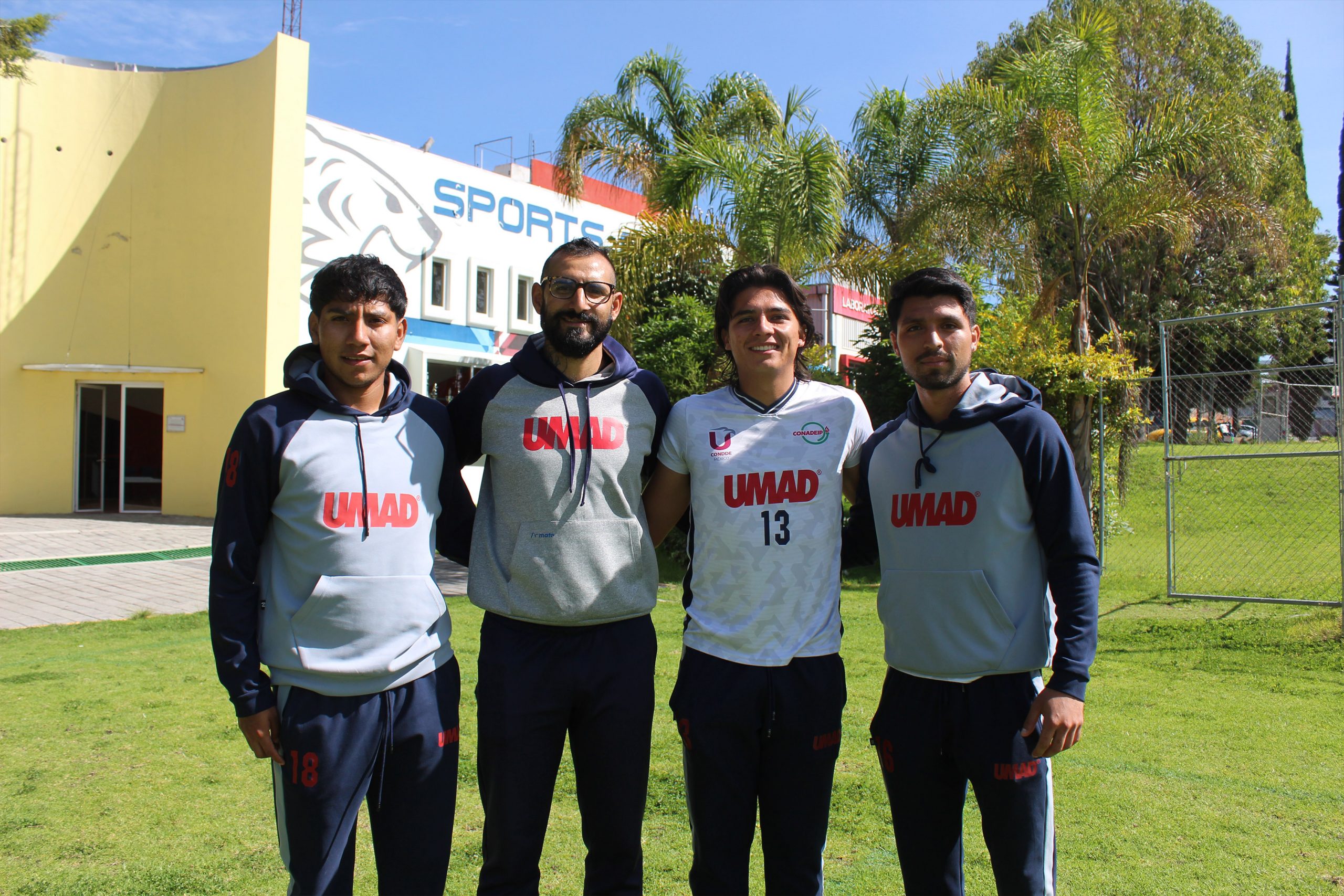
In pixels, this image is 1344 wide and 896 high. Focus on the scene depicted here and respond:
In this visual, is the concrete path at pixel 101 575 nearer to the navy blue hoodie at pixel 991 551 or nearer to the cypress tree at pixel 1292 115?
the navy blue hoodie at pixel 991 551

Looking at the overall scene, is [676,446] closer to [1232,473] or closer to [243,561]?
[243,561]

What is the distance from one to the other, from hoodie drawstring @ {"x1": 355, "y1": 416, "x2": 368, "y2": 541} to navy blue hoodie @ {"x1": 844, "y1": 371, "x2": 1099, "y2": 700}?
4.95 ft

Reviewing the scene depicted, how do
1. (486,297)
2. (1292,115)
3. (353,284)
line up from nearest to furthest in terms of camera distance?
(353,284) → (486,297) → (1292,115)

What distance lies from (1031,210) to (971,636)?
10070 millimetres

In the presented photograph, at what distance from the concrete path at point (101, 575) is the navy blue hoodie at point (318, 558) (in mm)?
3466

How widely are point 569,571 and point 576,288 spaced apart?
87cm

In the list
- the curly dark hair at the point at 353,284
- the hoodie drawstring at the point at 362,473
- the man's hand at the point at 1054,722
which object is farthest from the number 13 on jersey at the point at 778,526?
the curly dark hair at the point at 353,284

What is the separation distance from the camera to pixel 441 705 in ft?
8.34

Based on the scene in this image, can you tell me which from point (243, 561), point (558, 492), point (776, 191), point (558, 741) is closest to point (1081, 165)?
point (776, 191)

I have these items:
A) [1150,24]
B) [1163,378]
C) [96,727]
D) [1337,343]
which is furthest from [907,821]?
[1150,24]

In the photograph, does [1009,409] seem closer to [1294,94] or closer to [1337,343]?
[1337,343]

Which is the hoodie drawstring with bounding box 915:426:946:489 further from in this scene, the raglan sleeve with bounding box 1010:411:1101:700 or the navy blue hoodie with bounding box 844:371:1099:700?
the raglan sleeve with bounding box 1010:411:1101:700

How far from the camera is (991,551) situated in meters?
2.55

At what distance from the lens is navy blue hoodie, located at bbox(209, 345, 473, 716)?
2393mm
